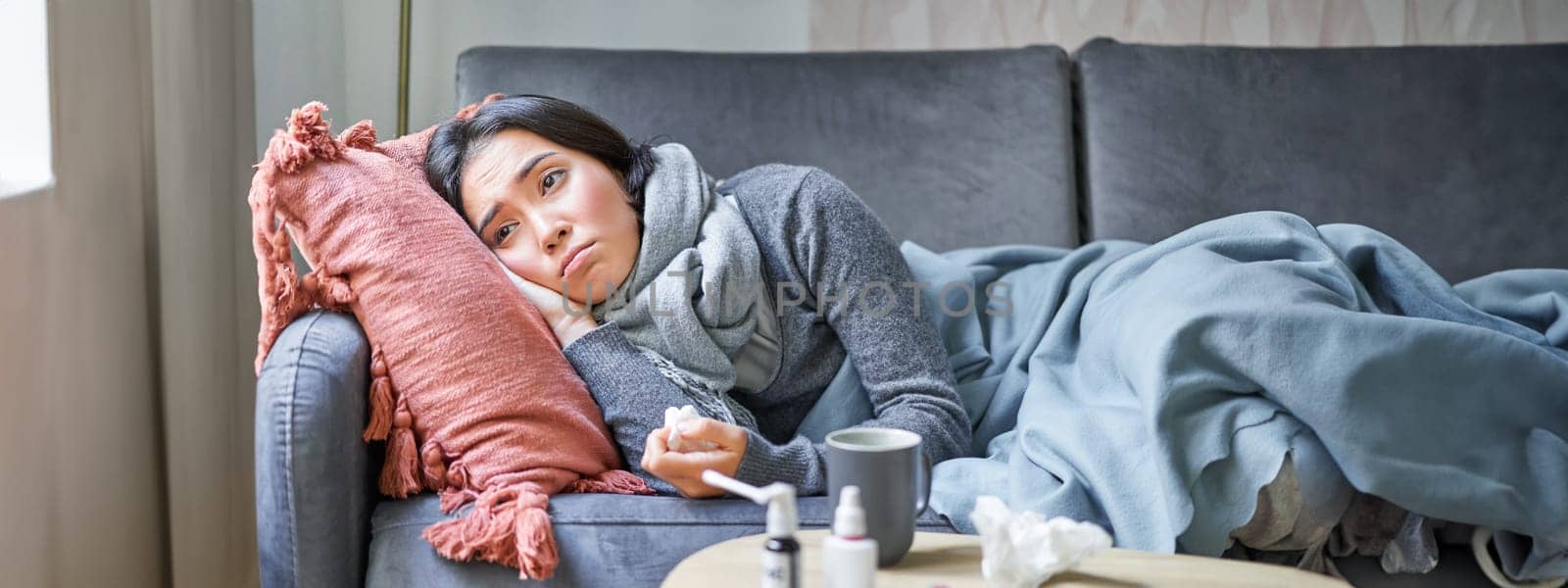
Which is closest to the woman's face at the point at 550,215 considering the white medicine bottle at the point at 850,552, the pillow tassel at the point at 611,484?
the pillow tassel at the point at 611,484

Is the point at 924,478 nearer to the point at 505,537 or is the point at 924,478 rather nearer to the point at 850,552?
the point at 850,552

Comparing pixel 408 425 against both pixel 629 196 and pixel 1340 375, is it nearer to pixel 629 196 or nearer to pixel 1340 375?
pixel 629 196

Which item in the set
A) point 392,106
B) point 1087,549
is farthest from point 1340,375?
point 392,106

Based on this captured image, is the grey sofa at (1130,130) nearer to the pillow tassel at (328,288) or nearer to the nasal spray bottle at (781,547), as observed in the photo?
the pillow tassel at (328,288)

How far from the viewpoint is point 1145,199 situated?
74.9 inches

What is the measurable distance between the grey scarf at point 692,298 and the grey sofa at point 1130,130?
17.3 inches

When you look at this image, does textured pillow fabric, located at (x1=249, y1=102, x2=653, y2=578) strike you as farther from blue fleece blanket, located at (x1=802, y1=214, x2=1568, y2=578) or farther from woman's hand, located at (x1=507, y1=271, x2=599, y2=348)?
blue fleece blanket, located at (x1=802, y1=214, x2=1568, y2=578)

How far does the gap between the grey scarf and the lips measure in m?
0.06

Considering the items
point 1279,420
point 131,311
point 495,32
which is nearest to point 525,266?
point 131,311

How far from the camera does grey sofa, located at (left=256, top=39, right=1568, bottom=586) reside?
1875mm

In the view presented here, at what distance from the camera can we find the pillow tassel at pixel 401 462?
1.28 metres

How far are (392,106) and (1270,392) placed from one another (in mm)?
1729

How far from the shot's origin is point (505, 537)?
1.20 metres

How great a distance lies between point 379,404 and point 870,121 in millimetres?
920
